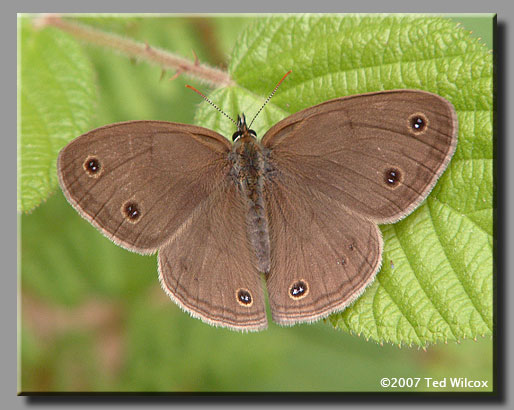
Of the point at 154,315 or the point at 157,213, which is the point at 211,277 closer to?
the point at 157,213

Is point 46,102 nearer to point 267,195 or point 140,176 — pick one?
point 140,176

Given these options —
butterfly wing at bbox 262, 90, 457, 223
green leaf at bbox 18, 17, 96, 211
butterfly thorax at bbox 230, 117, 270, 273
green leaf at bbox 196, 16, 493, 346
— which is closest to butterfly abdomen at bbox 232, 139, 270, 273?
butterfly thorax at bbox 230, 117, 270, 273

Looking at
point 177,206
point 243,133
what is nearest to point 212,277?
point 177,206

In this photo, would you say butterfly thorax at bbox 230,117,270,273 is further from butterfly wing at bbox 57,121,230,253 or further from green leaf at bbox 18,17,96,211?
green leaf at bbox 18,17,96,211

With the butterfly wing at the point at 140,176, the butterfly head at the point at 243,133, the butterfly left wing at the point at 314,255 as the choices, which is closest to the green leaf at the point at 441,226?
the butterfly left wing at the point at 314,255

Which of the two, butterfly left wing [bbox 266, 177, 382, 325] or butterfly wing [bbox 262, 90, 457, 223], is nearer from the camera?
butterfly wing [bbox 262, 90, 457, 223]
